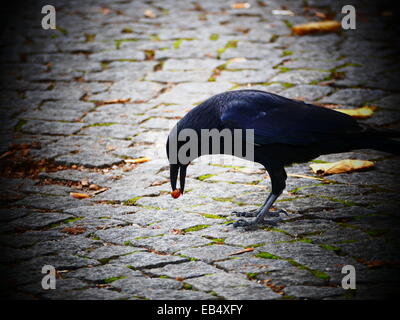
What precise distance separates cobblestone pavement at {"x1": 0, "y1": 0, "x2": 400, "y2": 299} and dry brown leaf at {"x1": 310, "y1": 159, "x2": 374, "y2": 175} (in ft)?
0.25

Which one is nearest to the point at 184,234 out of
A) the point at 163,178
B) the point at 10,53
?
the point at 163,178

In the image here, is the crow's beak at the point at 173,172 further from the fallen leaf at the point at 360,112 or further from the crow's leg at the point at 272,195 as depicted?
the fallen leaf at the point at 360,112

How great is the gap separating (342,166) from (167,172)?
5.10ft

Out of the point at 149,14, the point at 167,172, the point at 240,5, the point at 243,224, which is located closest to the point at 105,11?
the point at 149,14

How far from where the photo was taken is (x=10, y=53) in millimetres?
8250

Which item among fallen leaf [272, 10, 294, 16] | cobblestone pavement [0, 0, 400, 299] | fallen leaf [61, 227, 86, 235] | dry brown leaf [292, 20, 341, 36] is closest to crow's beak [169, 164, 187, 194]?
cobblestone pavement [0, 0, 400, 299]

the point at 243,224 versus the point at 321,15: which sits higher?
the point at 321,15

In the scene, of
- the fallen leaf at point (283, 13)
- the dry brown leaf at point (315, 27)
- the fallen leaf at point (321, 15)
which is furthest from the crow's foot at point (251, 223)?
the fallen leaf at point (283, 13)

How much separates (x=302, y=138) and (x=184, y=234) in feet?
3.56

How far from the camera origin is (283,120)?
4.17m

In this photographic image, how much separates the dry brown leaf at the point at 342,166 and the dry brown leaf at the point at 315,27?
12.4 ft

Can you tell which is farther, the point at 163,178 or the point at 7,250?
the point at 163,178

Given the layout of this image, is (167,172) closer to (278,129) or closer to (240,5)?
(278,129)
